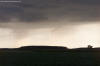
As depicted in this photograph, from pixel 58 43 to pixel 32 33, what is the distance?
0.23 meters

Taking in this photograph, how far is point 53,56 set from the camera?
3.70m

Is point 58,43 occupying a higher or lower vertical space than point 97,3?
lower

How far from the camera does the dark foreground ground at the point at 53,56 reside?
145 inches

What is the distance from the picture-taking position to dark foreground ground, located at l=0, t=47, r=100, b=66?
3680 mm

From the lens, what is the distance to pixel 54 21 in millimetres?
3785

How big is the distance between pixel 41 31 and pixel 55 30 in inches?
4.6

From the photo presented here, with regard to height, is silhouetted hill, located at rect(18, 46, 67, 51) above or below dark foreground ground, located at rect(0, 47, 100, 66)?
above

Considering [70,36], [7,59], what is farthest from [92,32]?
[7,59]

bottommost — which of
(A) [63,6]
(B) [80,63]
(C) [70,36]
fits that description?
(B) [80,63]

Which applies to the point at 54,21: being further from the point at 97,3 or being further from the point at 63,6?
the point at 97,3

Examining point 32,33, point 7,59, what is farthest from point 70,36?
point 7,59

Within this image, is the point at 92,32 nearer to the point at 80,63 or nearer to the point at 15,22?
the point at 80,63

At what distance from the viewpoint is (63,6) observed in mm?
3787

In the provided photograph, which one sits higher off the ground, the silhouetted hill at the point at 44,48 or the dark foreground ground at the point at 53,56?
the silhouetted hill at the point at 44,48
